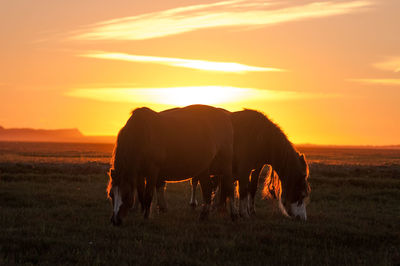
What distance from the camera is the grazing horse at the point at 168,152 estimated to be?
877cm

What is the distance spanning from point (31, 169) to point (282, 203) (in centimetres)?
1728

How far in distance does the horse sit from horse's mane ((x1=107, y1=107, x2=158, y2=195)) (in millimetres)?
3382

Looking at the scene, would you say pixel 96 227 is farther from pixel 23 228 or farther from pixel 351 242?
pixel 351 242

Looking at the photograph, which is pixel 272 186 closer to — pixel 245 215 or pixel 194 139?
pixel 245 215

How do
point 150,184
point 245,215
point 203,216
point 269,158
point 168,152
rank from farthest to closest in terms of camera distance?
point 269,158 → point 245,215 → point 203,216 → point 168,152 → point 150,184

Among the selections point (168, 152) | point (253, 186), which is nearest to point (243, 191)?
point (253, 186)

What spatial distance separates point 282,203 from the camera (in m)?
12.2

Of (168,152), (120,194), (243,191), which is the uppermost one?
(168,152)

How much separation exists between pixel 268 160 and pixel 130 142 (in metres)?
4.78

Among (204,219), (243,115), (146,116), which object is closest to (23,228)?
(146,116)

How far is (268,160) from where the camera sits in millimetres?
12438

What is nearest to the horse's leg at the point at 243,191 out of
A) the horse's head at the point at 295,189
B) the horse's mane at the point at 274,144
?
the horse's mane at the point at 274,144

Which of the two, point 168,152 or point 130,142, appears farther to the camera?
point 168,152

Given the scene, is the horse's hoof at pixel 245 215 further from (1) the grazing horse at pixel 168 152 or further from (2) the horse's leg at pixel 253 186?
(2) the horse's leg at pixel 253 186
